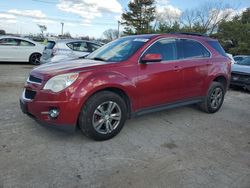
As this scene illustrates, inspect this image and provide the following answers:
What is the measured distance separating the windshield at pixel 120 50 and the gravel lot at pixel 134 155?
130cm

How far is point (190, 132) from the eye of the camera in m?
4.47

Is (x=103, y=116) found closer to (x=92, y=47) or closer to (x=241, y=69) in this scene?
(x=241, y=69)

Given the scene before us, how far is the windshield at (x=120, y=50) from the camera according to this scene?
14.1ft

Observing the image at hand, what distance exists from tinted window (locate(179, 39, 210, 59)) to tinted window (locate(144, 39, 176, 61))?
0.72 feet

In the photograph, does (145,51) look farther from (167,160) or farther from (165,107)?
(167,160)

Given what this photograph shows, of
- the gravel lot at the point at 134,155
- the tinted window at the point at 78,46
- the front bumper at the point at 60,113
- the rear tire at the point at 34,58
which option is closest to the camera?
the gravel lot at the point at 134,155

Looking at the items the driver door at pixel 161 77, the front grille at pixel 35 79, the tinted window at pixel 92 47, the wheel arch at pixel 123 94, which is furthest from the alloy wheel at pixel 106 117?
the tinted window at pixel 92 47

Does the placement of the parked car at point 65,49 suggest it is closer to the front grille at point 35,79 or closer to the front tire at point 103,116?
the front grille at point 35,79

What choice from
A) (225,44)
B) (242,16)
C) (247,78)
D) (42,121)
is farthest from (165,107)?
(242,16)

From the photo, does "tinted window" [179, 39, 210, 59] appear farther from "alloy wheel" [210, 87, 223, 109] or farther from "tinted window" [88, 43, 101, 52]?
"tinted window" [88, 43, 101, 52]

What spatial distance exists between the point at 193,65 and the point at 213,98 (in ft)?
3.86

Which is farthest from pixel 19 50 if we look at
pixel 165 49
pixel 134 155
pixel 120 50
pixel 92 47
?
pixel 134 155

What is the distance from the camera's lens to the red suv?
3.56 m

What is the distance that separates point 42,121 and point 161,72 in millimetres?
2177
